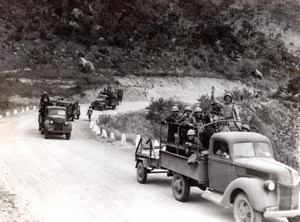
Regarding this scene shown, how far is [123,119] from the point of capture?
3588 cm

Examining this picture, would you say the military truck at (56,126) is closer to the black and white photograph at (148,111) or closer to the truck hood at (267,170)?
the black and white photograph at (148,111)

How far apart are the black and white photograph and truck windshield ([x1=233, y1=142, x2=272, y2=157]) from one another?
2 cm

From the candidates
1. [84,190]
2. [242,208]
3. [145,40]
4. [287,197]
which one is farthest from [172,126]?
[145,40]

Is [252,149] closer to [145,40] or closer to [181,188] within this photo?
[181,188]

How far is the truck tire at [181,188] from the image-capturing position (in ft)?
33.1

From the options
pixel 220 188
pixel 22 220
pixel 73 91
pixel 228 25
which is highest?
pixel 228 25

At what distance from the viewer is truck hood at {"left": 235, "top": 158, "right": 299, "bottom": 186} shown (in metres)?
7.91

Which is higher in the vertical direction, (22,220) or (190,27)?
(190,27)

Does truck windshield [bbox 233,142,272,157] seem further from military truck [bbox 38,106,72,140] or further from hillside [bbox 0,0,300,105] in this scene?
hillside [bbox 0,0,300,105]

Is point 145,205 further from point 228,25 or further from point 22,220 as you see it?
point 228,25

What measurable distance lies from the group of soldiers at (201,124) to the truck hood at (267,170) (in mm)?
1362

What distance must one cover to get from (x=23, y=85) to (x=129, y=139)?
3129 centimetres

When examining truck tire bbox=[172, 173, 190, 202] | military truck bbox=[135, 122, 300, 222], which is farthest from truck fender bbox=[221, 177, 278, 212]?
truck tire bbox=[172, 173, 190, 202]

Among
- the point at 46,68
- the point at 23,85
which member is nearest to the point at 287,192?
the point at 23,85
